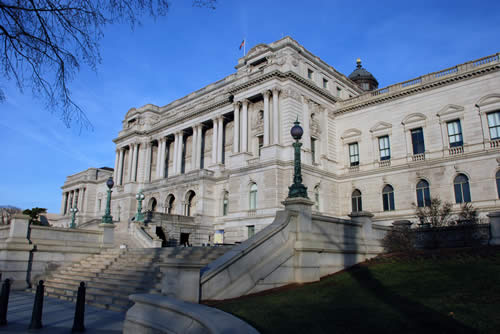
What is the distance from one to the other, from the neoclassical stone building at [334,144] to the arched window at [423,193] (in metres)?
0.09

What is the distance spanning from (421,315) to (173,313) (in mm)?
4992

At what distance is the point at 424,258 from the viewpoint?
15594 mm

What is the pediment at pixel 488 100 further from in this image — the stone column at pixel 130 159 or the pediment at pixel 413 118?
the stone column at pixel 130 159

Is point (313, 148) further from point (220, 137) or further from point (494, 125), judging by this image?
point (494, 125)

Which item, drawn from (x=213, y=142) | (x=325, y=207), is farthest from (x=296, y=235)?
(x=213, y=142)

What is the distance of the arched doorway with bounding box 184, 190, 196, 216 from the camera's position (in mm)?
45125

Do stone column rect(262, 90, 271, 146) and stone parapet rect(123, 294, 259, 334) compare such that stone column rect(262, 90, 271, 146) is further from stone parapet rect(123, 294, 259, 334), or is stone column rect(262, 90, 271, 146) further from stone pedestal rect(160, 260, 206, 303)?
stone parapet rect(123, 294, 259, 334)

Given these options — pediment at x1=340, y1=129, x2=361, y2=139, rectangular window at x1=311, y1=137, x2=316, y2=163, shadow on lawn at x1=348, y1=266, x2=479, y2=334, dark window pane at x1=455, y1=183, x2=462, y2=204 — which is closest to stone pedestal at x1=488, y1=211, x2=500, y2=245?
shadow on lawn at x1=348, y1=266, x2=479, y2=334

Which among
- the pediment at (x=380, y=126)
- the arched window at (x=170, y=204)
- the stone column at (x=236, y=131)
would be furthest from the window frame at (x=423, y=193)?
the arched window at (x=170, y=204)

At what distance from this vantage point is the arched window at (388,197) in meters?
38.3

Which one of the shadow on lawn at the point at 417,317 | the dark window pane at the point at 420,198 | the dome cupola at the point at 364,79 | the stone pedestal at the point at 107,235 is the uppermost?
the dome cupola at the point at 364,79

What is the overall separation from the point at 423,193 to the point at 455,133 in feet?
20.1

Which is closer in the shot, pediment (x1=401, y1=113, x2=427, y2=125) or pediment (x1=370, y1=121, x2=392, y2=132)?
pediment (x1=401, y1=113, x2=427, y2=125)

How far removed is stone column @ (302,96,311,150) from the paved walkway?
2834 cm
